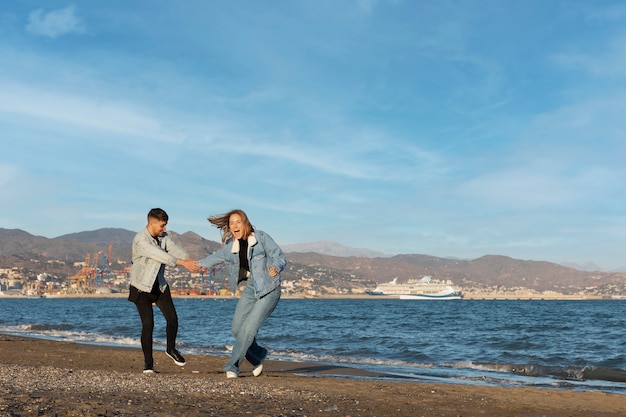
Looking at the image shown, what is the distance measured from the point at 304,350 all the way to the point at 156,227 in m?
11.3

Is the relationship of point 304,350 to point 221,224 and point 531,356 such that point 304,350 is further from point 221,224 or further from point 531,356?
point 221,224

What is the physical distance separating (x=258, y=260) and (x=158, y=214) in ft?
5.08

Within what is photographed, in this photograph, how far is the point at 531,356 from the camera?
17.9 metres

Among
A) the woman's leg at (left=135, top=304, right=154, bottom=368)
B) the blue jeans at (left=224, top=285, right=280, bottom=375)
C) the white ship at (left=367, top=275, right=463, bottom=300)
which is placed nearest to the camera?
the blue jeans at (left=224, top=285, right=280, bottom=375)

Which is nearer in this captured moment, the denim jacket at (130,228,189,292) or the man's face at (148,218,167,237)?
the denim jacket at (130,228,189,292)

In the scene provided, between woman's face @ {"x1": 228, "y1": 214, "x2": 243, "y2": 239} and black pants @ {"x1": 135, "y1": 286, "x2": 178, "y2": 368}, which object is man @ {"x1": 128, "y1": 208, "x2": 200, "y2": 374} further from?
woman's face @ {"x1": 228, "y1": 214, "x2": 243, "y2": 239}

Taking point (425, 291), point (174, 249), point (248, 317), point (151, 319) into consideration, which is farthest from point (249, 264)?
point (425, 291)

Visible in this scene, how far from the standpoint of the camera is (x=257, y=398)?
679 cm

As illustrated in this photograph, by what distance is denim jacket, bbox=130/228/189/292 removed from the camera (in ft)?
27.4

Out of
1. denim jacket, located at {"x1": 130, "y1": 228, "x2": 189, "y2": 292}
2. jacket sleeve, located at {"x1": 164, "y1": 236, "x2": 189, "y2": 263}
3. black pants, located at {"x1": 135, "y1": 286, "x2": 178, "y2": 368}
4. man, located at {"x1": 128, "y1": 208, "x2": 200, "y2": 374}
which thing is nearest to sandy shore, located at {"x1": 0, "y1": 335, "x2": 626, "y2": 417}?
black pants, located at {"x1": 135, "y1": 286, "x2": 178, "y2": 368}

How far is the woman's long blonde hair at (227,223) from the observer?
8234 mm

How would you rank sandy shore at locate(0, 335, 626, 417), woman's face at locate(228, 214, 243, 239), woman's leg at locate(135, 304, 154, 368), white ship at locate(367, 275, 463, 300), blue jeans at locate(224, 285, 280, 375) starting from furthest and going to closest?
1. white ship at locate(367, 275, 463, 300)
2. woman's leg at locate(135, 304, 154, 368)
3. blue jeans at locate(224, 285, 280, 375)
4. woman's face at locate(228, 214, 243, 239)
5. sandy shore at locate(0, 335, 626, 417)

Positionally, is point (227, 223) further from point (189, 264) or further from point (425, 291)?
point (425, 291)

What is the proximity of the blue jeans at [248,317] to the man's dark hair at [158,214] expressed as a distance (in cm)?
146
